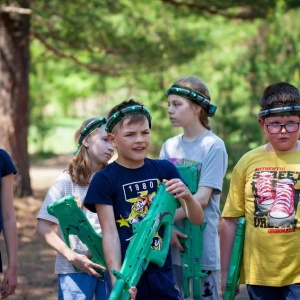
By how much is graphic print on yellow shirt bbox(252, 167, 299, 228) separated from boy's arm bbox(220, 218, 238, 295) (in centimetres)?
24

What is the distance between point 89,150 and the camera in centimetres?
476

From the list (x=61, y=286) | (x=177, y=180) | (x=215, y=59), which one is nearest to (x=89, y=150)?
(x=61, y=286)

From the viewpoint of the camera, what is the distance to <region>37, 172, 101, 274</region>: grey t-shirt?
15.2ft

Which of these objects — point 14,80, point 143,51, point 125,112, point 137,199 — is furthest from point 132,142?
point 143,51

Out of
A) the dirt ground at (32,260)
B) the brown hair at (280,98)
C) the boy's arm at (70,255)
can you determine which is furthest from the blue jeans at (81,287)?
the dirt ground at (32,260)

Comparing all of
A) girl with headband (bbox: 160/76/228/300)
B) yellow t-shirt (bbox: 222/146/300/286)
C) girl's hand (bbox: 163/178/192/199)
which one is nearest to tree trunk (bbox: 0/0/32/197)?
girl with headband (bbox: 160/76/228/300)

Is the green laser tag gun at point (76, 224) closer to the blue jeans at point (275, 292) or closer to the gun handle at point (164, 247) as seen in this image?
the gun handle at point (164, 247)

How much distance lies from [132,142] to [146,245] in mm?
550

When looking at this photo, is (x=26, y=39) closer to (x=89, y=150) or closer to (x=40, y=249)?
(x=40, y=249)

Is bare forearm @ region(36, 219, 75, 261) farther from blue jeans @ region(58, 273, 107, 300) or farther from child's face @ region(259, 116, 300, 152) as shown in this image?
child's face @ region(259, 116, 300, 152)

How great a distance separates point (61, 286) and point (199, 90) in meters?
1.50

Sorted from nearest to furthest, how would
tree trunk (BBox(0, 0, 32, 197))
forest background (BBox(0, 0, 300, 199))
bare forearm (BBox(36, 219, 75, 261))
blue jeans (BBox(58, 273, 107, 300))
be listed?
bare forearm (BBox(36, 219, 75, 261)) < blue jeans (BBox(58, 273, 107, 300)) < forest background (BBox(0, 0, 300, 199)) < tree trunk (BBox(0, 0, 32, 197))

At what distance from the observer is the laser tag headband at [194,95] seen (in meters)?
5.05

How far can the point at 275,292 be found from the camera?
4.10 m
